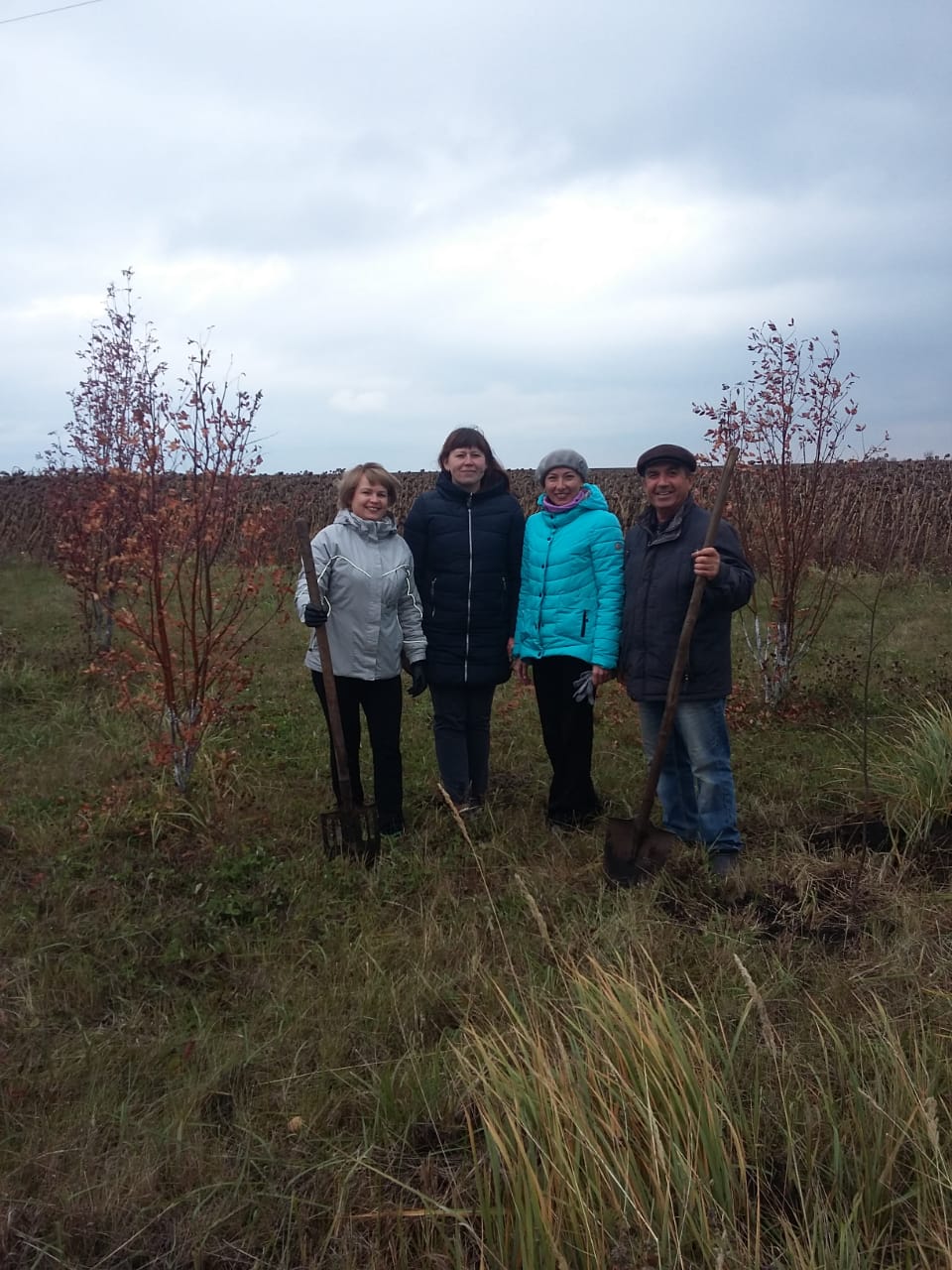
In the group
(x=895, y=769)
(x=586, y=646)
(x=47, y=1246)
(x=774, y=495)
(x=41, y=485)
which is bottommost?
(x=47, y=1246)

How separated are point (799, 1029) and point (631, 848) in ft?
3.98

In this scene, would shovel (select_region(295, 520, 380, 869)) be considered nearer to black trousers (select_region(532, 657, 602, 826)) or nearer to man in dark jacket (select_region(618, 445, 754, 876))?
black trousers (select_region(532, 657, 602, 826))

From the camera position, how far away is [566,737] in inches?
173

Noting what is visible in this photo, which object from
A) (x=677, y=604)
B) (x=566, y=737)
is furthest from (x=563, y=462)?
(x=566, y=737)

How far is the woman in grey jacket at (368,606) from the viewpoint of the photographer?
4.15 m

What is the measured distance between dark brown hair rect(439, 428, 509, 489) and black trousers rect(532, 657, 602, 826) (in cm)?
96

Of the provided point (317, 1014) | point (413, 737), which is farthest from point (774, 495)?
point (317, 1014)

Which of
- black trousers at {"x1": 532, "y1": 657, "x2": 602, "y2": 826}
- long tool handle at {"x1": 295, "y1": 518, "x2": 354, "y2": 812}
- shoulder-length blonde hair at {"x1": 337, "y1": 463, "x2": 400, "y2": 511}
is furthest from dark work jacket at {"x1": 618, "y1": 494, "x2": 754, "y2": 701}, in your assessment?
long tool handle at {"x1": 295, "y1": 518, "x2": 354, "y2": 812}

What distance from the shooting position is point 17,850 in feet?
14.2

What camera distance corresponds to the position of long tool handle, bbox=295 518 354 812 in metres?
3.94

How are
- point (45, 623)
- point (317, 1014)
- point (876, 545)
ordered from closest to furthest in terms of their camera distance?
1. point (317, 1014)
2. point (45, 623)
3. point (876, 545)

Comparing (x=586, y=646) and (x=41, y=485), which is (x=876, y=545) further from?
(x=41, y=485)

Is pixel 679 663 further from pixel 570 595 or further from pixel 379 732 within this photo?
pixel 379 732

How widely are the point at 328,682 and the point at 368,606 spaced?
40cm
